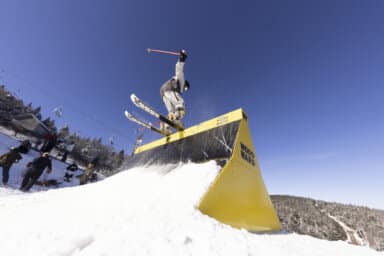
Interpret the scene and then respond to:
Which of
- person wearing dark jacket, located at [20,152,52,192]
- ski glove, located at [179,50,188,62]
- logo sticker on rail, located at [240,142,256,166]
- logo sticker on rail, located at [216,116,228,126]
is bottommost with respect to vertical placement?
person wearing dark jacket, located at [20,152,52,192]

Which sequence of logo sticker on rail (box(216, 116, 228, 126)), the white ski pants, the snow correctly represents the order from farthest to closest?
the white ski pants, logo sticker on rail (box(216, 116, 228, 126)), the snow

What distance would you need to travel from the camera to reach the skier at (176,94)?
4703 mm

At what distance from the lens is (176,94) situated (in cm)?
489

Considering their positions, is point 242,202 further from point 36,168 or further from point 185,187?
point 36,168

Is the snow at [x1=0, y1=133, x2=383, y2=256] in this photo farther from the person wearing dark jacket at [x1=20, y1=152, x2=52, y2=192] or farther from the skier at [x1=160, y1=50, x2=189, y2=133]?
the person wearing dark jacket at [x1=20, y1=152, x2=52, y2=192]

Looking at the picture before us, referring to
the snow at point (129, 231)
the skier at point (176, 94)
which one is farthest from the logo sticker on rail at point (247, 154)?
the skier at point (176, 94)

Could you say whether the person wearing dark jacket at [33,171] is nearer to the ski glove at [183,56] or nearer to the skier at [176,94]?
the skier at [176,94]

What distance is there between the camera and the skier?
4.70m

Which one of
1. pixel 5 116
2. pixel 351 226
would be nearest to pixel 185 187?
pixel 5 116

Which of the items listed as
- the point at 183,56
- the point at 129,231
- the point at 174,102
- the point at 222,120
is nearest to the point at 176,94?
the point at 174,102

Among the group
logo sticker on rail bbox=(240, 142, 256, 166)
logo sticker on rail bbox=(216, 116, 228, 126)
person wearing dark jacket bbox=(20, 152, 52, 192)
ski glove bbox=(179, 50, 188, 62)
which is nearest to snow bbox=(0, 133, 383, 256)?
logo sticker on rail bbox=(240, 142, 256, 166)

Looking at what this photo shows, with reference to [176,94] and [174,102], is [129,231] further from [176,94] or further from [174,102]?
[176,94]

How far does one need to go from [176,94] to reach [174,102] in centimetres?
28

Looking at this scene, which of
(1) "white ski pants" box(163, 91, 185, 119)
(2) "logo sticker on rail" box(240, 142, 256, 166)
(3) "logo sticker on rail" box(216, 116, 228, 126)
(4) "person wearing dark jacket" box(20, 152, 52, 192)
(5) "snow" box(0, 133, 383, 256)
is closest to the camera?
(5) "snow" box(0, 133, 383, 256)
